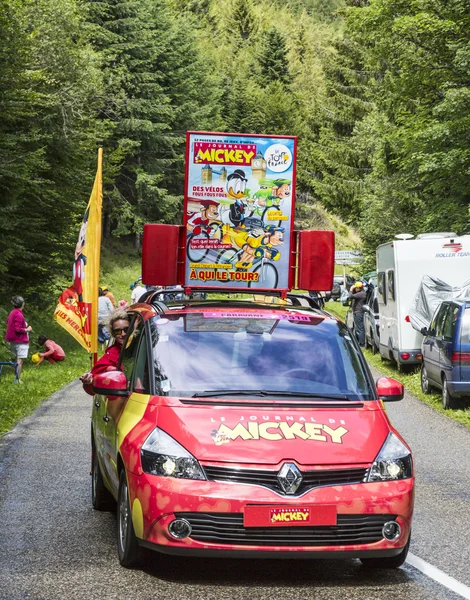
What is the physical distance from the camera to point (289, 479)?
232 inches

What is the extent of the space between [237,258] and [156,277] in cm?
105

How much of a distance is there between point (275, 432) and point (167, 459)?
667 mm

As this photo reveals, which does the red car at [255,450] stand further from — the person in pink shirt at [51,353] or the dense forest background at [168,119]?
the dense forest background at [168,119]

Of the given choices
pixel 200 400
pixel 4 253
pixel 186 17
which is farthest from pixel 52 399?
pixel 186 17

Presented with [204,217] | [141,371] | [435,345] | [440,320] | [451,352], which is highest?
[204,217]

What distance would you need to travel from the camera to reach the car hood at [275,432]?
598cm

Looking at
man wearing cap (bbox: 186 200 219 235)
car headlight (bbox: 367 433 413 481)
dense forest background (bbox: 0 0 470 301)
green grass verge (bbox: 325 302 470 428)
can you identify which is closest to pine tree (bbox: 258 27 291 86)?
dense forest background (bbox: 0 0 470 301)

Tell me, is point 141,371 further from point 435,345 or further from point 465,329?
point 435,345

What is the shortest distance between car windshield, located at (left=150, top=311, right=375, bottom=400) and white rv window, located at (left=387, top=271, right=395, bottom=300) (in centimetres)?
1550

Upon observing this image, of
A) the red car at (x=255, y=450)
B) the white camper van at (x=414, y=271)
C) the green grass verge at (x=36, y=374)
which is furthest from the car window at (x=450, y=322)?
the red car at (x=255, y=450)

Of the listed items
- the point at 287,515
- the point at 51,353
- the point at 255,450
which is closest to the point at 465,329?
the point at 255,450

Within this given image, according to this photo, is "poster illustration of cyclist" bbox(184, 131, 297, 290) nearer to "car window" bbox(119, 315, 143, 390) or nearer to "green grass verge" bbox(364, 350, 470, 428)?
"car window" bbox(119, 315, 143, 390)

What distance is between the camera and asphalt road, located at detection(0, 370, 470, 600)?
5879 mm

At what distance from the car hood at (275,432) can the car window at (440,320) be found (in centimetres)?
1103
